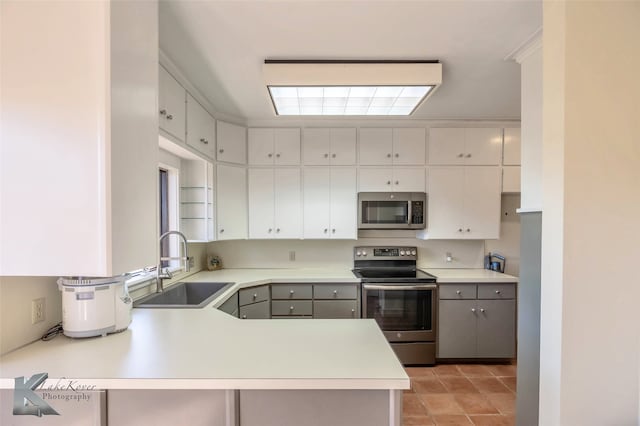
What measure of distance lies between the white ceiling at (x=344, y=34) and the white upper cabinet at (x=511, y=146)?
37.3 inches

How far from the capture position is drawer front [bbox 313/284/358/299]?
298 cm

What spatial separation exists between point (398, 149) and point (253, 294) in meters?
2.13

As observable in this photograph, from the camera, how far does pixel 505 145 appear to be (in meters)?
3.23

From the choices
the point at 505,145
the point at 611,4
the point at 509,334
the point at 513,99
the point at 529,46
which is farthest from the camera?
the point at 505,145

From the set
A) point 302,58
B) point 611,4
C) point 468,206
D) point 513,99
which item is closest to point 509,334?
point 468,206

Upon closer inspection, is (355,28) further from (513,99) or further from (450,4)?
(513,99)

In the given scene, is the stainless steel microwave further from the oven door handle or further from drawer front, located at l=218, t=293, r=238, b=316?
drawer front, located at l=218, t=293, r=238, b=316

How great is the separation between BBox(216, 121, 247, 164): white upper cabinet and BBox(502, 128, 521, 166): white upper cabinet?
9.27 ft

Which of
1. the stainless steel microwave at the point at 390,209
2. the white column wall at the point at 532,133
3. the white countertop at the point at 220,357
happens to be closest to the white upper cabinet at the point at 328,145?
the stainless steel microwave at the point at 390,209

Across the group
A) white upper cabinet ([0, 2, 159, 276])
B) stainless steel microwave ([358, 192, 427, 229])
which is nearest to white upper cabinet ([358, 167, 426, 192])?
stainless steel microwave ([358, 192, 427, 229])

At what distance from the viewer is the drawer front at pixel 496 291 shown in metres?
2.98

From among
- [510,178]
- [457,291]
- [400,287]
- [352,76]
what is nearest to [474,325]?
[457,291]

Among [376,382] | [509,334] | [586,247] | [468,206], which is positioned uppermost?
[468,206]

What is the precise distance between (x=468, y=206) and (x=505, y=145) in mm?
774
